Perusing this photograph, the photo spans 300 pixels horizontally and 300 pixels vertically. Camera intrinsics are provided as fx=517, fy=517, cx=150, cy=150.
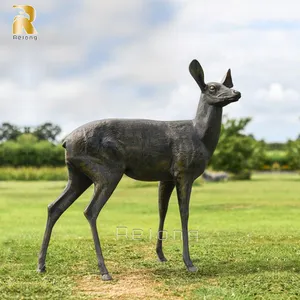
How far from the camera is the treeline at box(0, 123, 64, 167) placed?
2149 cm

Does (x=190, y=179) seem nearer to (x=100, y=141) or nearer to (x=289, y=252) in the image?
(x=100, y=141)

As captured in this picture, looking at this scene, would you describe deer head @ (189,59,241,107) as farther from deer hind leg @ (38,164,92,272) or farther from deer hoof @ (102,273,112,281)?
deer hoof @ (102,273,112,281)

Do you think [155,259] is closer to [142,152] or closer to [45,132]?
[142,152]

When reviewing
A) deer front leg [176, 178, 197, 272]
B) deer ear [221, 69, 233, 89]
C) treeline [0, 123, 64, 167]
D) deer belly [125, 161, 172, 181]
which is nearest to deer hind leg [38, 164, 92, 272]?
deer belly [125, 161, 172, 181]

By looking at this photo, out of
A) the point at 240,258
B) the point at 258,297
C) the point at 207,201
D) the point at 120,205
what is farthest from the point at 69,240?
the point at 207,201

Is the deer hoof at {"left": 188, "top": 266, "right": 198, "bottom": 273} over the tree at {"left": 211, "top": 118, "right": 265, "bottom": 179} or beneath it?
beneath

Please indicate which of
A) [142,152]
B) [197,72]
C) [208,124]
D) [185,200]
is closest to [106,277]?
[185,200]

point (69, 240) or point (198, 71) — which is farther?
point (69, 240)

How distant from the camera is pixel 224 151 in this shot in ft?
144

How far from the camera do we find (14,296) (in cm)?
666

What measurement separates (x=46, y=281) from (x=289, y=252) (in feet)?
15.9


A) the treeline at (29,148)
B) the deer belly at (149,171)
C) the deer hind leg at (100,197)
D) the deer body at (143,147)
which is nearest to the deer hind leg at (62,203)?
the deer body at (143,147)

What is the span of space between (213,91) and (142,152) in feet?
4.81

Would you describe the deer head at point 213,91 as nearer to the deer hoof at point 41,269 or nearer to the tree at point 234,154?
the deer hoof at point 41,269
